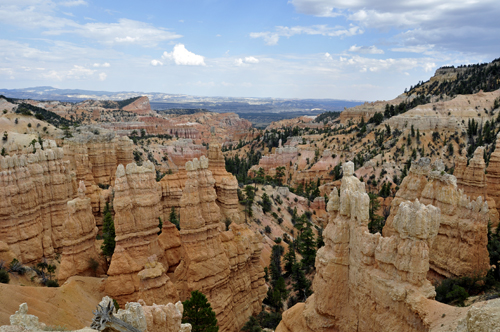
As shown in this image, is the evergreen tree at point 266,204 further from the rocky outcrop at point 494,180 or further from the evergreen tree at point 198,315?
the evergreen tree at point 198,315

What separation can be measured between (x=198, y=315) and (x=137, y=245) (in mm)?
6604

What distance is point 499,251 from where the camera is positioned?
23906 mm

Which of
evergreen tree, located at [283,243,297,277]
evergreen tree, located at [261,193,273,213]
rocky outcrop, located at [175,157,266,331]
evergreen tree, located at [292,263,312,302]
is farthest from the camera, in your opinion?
evergreen tree, located at [261,193,273,213]

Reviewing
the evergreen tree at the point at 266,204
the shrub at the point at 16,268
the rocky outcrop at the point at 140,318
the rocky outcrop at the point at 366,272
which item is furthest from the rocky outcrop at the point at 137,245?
the evergreen tree at the point at 266,204

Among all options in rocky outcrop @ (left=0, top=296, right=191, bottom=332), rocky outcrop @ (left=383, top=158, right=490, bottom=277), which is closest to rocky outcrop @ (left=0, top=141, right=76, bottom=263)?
rocky outcrop @ (left=0, top=296, right=191, bottom=332)

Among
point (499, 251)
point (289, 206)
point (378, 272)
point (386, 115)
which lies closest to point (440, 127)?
point (386, 115)

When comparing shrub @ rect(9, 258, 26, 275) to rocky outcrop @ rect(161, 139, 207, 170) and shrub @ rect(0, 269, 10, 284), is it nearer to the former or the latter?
shrub @ rect(0, 269, 10, 284)

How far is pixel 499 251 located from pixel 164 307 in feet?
84.7

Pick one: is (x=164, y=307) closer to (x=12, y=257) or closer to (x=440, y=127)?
(x=12, y=257)

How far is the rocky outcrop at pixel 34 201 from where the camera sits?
2502 centimetres

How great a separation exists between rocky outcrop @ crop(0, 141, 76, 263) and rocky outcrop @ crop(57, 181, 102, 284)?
1440 millimetres

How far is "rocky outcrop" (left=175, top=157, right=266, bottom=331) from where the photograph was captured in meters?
21.6

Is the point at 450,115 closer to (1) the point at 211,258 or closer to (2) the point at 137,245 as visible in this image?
(1) the point at 211,258

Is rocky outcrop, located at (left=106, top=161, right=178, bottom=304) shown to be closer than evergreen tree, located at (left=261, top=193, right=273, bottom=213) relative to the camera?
Yes
